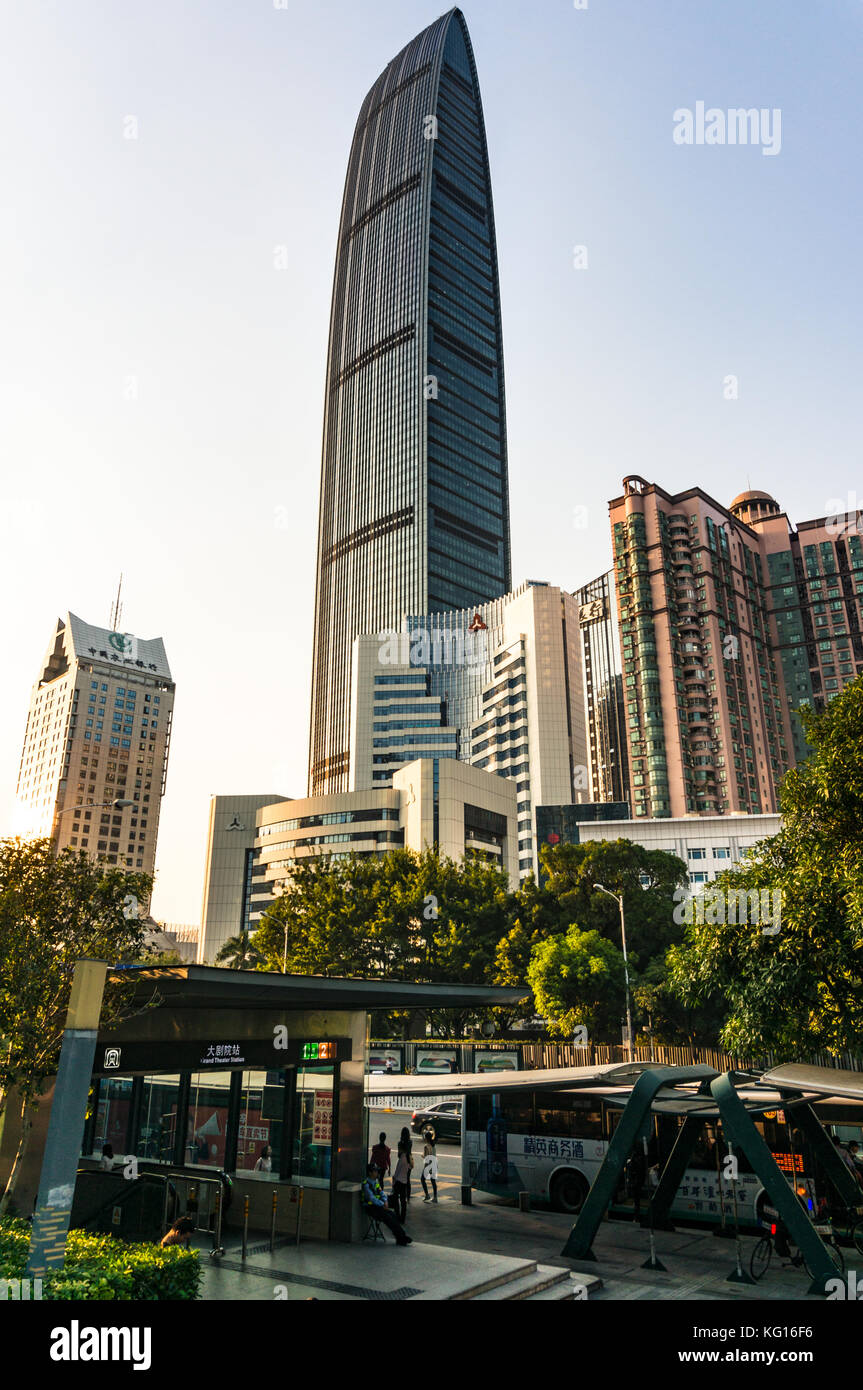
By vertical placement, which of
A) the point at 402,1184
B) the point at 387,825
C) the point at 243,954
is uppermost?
the point at 387,825

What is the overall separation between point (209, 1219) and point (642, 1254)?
860cm

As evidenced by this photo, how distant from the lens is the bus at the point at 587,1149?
1888cm

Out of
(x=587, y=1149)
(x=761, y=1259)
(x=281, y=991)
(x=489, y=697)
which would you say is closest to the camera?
(x=281, y=991)

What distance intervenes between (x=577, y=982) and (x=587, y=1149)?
34.4 m

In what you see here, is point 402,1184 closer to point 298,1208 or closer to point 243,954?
point 298,1208

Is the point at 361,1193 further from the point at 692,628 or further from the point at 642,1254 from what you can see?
the point at 692,628

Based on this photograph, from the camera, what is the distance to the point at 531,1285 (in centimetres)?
1431

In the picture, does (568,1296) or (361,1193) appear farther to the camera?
(361,1193)

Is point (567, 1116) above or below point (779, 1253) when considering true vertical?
above

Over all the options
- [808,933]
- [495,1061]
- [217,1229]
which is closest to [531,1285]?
[217,1229]

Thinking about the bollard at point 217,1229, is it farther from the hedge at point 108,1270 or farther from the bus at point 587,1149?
the bus at point 587,1149

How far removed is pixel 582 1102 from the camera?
71.3 feet

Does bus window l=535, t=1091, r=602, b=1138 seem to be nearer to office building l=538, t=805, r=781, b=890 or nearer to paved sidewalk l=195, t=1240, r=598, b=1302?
paved sidewalk l=195, t=1240, r=598, b=1302
